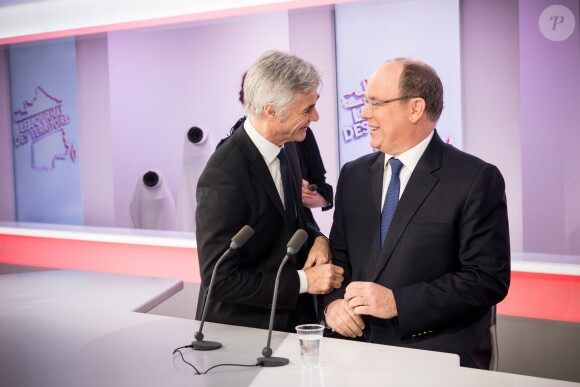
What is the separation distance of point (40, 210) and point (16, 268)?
0.65m

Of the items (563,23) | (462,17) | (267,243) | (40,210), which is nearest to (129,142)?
(40,210)

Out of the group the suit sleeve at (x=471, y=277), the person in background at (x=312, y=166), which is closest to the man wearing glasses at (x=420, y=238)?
the suit sleeve at (x=471, y=277)

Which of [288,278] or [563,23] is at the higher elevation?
[563,23]

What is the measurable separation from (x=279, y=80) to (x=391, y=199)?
58 centimetres

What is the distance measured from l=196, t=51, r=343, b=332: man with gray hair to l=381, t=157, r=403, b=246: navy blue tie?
0.22 m

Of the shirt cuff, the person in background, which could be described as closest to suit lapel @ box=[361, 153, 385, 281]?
the shirt cuff

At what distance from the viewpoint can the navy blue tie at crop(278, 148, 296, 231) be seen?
2.50m

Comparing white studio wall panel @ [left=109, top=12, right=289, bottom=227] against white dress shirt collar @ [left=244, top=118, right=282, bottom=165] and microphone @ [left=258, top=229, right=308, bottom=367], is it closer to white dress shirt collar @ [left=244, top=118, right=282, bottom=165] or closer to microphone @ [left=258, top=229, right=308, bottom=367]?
white dress shirt collar @ [left=244, top=118, right=282, bottom=165]

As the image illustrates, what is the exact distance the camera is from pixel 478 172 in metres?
2.29

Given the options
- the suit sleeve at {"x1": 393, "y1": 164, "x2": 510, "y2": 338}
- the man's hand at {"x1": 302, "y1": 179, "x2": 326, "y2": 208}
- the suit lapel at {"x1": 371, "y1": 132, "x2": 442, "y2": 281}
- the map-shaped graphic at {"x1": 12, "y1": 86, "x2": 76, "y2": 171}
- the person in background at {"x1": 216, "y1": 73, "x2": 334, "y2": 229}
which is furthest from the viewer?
the map-shaped graphic at {"x1": 12, "y1": 86, "x2": 76, "y2": 171}

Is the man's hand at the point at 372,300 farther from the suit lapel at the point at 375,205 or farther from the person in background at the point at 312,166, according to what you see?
the person in background at the point at 312,166

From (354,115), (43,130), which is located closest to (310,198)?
(354,115)

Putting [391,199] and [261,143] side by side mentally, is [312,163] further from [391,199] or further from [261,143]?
[391,199]

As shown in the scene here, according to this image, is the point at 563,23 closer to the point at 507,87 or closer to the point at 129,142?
the point at 507,87
